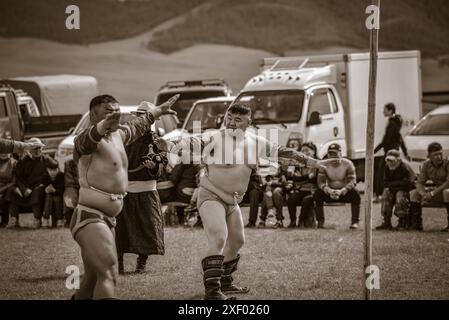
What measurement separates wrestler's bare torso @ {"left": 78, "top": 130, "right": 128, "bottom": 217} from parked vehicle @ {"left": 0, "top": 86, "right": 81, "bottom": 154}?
11547mm

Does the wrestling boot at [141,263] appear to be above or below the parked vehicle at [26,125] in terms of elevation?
below

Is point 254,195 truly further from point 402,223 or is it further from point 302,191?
point 402,223

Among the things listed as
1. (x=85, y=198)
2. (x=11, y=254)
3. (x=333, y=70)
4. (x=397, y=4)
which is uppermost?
(x=397, y=4)

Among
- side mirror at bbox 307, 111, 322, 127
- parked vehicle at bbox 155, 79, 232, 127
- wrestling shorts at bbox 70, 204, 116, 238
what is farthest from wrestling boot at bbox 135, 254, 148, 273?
parked vehicle at bbox 155, 79, 232, 127

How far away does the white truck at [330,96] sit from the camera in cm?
1861

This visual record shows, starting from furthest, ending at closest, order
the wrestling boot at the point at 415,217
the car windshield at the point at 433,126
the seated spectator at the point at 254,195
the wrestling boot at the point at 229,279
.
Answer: the car windshield at the point at 433,126 < the seated spectator at the point at 254,195 < the wrestling boot at the point at 415,217 < the wrestling boot at the point at 229,279

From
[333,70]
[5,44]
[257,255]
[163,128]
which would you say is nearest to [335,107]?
[333,70]

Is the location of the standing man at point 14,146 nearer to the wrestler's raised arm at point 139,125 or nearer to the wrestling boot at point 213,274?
the wrestler's raised arm at point 139,125

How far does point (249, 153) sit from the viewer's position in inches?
384

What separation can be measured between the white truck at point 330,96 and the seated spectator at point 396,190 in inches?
101

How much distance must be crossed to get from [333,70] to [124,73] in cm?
872

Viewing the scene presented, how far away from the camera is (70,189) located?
1639 cm

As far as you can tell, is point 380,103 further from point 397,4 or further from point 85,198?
point 85,198

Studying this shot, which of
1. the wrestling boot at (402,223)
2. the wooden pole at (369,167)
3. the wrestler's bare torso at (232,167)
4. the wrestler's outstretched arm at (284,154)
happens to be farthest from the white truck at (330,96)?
the wooden pole at (369,167)
